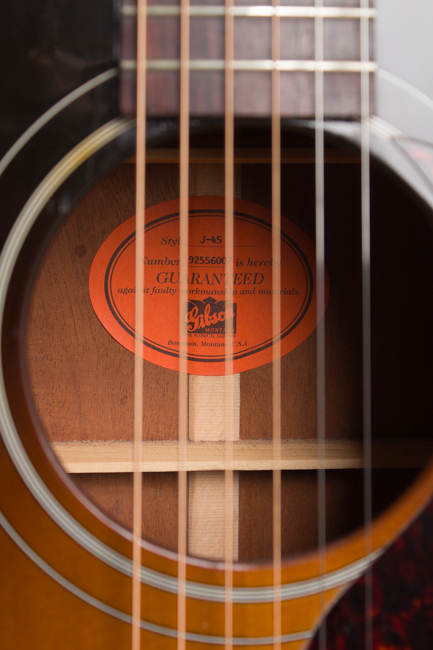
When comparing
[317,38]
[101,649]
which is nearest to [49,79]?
[317,38]

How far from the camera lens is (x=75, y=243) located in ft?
2.06

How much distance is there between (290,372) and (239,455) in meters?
0.13

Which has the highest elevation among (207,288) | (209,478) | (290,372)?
(207,288)

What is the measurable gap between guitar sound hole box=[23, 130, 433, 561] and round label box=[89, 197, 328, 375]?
3cm

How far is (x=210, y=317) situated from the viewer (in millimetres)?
620

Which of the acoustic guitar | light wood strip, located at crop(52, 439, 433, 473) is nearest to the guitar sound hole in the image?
light wood strip, located at crop(52, 439, 433, 473)

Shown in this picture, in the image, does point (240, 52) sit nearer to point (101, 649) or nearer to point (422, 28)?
point (422, 28)

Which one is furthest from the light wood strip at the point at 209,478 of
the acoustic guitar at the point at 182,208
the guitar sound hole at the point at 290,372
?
the acoustic guitar at the point at 182,208

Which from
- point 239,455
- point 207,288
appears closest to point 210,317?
point 207,288

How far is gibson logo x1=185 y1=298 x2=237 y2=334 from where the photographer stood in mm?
614

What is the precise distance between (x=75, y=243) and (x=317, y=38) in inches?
15.0

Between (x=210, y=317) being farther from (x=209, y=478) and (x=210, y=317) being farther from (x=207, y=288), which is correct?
(x=209, y=478)

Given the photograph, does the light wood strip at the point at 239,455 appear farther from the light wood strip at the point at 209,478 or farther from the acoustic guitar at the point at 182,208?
the acoustic guitar at the point at 182,208

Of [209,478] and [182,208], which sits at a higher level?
[182,208]
